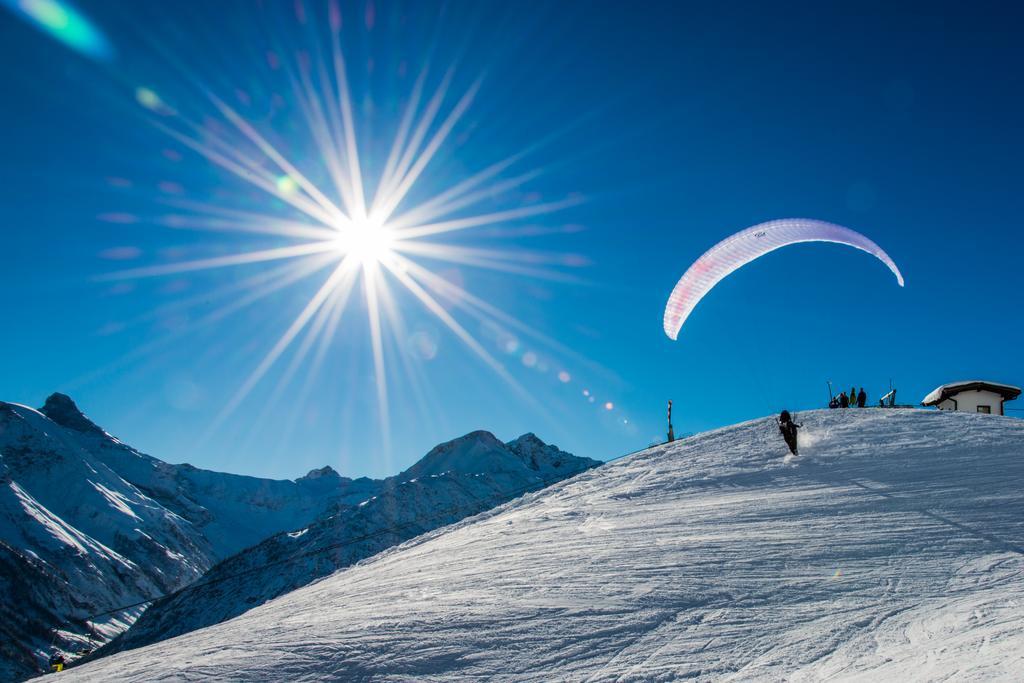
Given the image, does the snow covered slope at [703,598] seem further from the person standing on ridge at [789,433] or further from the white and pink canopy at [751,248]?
the white and pink canopy at [751,248]

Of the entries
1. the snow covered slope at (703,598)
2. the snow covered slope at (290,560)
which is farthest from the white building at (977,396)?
the snow covered slope at (290,560)

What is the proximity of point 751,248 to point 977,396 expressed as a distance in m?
21.6

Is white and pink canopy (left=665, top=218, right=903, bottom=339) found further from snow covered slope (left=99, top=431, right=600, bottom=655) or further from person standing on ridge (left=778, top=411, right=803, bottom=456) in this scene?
snow covered slope (left=99, top=431, right=600, bottom=655)

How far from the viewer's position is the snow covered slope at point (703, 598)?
607 centimetres

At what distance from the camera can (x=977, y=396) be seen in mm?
34969

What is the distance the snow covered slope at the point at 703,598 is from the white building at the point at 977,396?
24858 mm

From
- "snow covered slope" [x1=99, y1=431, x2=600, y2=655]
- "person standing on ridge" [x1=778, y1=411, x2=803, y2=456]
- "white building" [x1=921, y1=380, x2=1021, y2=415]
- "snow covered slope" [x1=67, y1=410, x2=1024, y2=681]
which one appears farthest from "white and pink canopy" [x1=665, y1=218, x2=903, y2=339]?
"snow covered slope" [x1=99, y1=431, x2=600, y2=655]

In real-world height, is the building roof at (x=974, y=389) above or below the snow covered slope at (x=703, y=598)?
above

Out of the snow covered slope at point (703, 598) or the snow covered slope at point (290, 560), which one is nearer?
the snow covered slope at point (703, 598)

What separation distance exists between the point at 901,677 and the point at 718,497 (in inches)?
318

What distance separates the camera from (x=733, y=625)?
677 cm

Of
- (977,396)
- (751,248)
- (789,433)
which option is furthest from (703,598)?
(977,396)

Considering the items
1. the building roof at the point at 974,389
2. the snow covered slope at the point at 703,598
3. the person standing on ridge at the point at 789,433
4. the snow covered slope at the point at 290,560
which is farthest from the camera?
the snow covered slope at the point at 290,560

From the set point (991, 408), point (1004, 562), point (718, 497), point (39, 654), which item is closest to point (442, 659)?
point (1004, 562)
